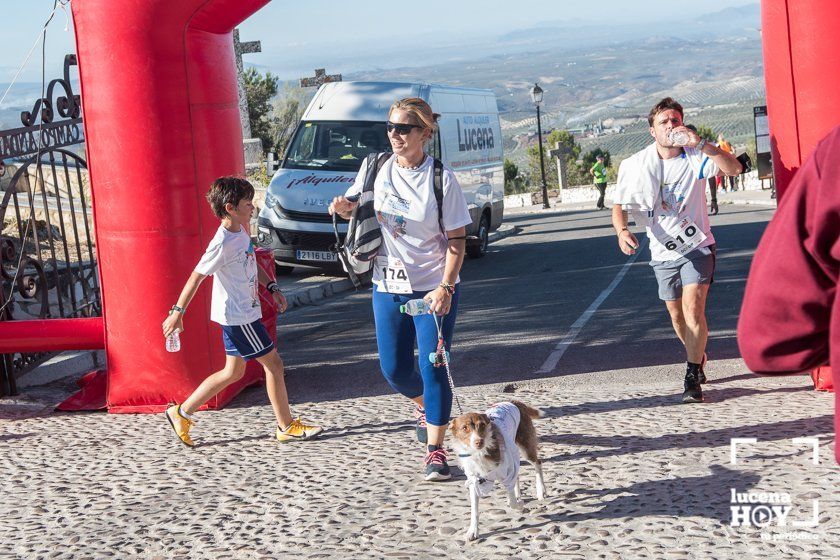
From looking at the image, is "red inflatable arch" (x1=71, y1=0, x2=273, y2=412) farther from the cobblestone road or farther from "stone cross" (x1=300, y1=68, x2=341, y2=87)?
"stone cross" (x1=300, y1=68, x2=341, y2=87)

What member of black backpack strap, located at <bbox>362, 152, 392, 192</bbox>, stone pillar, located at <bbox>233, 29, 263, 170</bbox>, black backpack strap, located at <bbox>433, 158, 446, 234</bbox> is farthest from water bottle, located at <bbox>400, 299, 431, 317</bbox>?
stone pillar, located at <bbox>233, 29, 263, 170</bbox>

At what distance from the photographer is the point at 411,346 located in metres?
5.38

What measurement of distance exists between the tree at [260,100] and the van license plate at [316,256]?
2359 centimetres

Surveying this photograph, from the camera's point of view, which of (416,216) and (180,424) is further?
(180,424)

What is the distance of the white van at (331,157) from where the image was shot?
14.8 metres

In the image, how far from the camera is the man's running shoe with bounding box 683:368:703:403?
635cm

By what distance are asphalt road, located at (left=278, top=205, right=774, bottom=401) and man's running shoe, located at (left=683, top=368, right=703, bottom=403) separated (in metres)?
0.28

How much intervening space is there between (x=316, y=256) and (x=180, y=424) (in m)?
8.62

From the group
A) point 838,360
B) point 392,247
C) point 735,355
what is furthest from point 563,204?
point 838,360

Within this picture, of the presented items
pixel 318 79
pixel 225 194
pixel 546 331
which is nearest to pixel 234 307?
pixel 225 194

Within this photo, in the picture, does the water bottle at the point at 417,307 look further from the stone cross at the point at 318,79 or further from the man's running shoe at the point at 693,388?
the stone cross at the point at 318,79

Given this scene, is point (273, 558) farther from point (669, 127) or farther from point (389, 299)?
point (669, 127)

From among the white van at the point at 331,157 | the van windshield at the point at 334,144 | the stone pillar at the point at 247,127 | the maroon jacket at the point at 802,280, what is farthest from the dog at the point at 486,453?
the stone pillar at the point at 247,127

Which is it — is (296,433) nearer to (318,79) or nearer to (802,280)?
(802,280)
